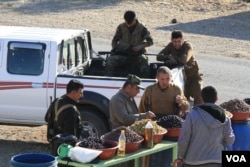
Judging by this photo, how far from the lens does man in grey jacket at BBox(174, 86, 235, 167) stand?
868cm

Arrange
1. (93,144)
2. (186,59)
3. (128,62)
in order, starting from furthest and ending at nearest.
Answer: (128,62) < (186,59) < (93,144)

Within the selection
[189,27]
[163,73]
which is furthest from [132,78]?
[189,27]

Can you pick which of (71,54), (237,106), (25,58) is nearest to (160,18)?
(71,54)

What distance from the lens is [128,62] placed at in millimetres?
13625

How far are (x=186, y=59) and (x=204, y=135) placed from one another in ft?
14.8

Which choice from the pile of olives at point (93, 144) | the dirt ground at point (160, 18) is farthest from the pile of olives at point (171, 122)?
the dirt ground at point (160, 18)

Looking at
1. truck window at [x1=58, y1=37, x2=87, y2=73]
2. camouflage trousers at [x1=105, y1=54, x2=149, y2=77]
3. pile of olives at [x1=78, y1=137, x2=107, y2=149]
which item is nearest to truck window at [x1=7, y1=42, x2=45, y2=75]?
truck window at [x1=58, y1=37, x2=87, y2=73]

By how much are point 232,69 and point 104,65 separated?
374 inches

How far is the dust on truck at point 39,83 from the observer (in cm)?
1224

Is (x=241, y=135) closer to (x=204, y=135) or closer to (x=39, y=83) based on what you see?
(x=204, y=135)

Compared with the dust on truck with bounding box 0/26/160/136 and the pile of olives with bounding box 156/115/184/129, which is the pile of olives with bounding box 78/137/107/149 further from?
the dust on truck with bounding box 0/26/160/136

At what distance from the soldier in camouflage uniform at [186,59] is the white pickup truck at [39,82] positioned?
39 centimetres

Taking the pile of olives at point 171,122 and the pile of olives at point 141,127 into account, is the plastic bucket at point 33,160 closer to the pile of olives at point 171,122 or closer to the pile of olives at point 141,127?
the pile of olives at point 141,127

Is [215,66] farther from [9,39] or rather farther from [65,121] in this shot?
[65,121]
